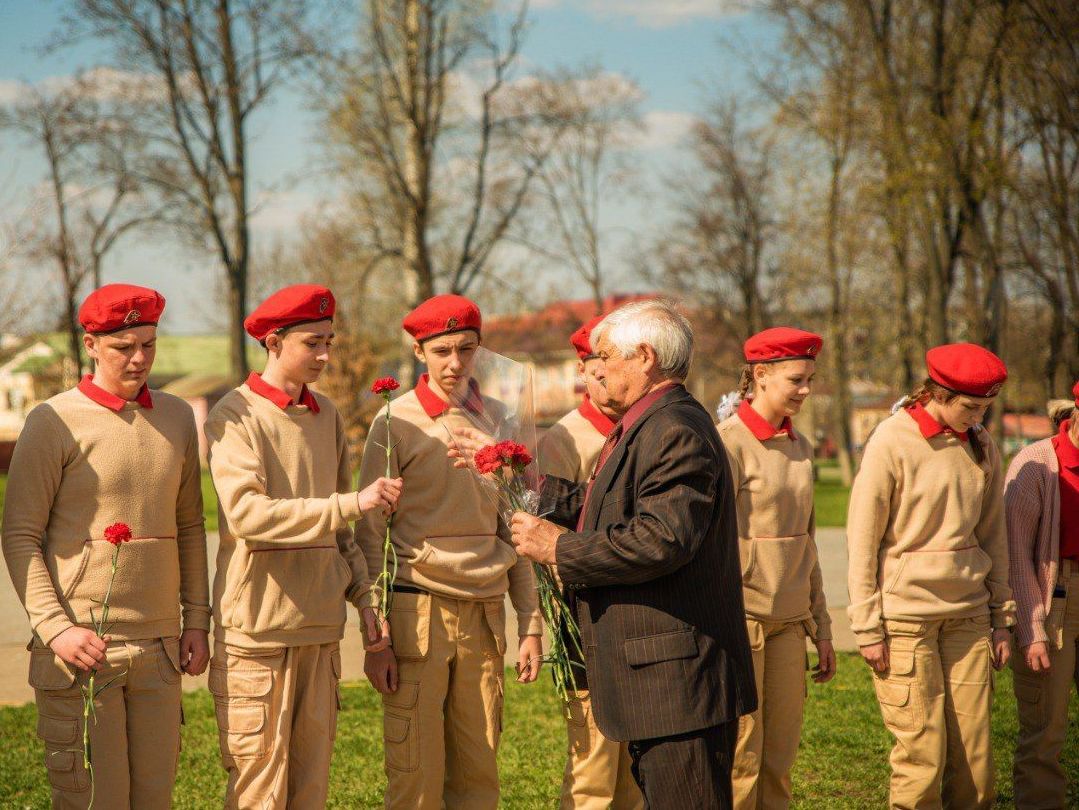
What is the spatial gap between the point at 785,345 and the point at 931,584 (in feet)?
3.75

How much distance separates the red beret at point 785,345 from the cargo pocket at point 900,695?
4.25 ft

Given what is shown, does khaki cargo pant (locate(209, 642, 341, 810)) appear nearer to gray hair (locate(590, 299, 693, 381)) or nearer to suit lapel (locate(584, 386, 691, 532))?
suit lapel (locate(584, 386, 691, 532))

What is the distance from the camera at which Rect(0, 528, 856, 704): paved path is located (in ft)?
25.8

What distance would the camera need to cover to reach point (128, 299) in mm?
3834

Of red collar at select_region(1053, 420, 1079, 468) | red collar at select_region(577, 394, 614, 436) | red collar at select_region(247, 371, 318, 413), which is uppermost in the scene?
red collar at select_region(247, 371, 318, 413)

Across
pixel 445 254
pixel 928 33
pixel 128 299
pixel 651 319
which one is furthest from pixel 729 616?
A: pixel 445 254

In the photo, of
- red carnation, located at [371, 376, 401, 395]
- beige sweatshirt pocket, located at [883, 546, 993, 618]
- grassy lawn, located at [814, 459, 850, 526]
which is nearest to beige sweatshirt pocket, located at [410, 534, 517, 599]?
red carnation, located at [371, 376, 401, 395]

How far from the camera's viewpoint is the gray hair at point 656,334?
3.50 m

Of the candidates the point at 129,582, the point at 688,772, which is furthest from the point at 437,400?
the point at 688,772

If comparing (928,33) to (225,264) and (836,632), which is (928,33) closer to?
(836,632)

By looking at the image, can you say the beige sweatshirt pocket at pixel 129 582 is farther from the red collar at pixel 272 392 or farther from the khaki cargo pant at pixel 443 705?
the khaki cargo pant at pixel 443 705

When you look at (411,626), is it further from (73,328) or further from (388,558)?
(73,328)

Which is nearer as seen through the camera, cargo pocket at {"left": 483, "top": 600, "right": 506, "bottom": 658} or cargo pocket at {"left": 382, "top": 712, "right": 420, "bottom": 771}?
cargo pocket at {"left": 382, "top": 712, "right": 420, "bottom": 771}

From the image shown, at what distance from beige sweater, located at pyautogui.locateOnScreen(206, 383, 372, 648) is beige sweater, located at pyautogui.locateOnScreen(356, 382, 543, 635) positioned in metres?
0.27
